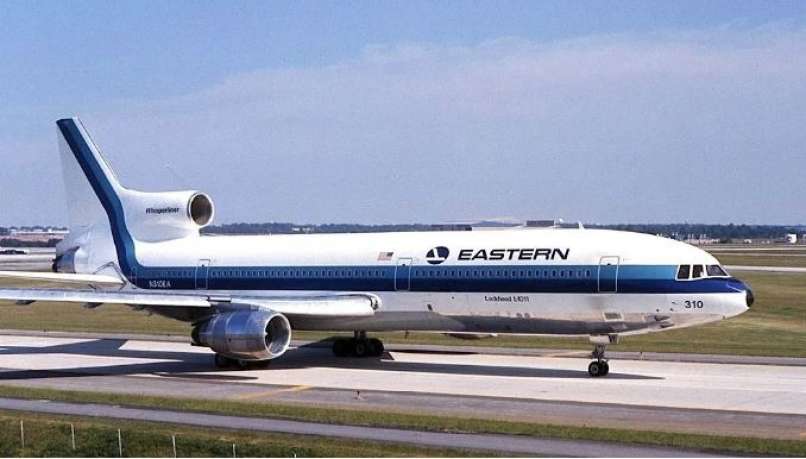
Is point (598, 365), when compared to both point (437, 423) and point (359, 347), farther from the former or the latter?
point (359, 347)

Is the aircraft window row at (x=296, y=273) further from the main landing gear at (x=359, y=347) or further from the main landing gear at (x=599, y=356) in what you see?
the main landing gear at (x=599, y=356)

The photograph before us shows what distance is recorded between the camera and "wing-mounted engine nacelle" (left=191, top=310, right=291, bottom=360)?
1518 inches

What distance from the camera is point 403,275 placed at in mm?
40156

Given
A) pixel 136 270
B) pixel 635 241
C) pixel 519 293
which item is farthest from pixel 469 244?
pixel 136 270

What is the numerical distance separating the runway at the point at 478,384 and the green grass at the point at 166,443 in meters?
5.47

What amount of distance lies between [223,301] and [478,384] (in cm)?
1070

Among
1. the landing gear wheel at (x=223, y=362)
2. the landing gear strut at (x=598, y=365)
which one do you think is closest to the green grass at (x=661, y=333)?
the landing gear strut at (x=598, y=365)

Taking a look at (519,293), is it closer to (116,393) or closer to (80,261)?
(116,393)

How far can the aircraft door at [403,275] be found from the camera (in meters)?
40.0

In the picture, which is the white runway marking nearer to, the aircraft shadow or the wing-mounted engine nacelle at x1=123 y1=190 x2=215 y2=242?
the aircraft shadow

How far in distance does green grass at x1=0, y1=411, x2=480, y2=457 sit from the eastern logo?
14.5 meters

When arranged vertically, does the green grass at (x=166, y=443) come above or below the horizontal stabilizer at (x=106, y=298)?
below

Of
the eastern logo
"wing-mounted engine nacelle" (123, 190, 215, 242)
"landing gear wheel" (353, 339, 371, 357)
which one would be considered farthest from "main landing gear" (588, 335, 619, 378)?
"wing-mounted engine nacelle" (123, 190, 215, 242)

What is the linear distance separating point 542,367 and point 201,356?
14.9 meters
